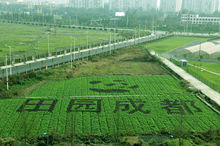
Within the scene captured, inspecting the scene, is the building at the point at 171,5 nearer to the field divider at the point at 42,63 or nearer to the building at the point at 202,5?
the building at the point at 202,5

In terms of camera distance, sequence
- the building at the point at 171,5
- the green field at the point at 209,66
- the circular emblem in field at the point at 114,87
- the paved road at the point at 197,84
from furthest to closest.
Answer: the building at the point at 171,5, the green field at the point at 209,66, the circular emblem in field at the point at 114,87, the paved road at the point at 197,84

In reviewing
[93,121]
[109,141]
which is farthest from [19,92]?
[109,141]

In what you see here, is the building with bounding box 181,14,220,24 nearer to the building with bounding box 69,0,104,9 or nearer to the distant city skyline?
the distant city skyline

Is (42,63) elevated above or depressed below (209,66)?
above

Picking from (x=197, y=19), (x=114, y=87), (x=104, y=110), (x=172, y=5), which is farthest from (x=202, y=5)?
(x=104, y=110)

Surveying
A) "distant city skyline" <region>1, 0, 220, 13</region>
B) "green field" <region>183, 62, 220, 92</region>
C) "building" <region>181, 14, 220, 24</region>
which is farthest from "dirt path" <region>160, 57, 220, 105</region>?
"distant city skyline" <region>1, 0, 220, 13</region>

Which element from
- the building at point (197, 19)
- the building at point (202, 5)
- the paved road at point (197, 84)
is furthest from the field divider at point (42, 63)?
the building at point (202, 5)

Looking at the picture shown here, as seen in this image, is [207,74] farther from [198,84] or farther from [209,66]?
[198,84]
